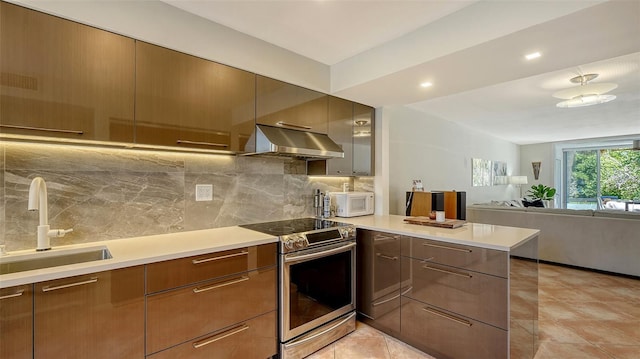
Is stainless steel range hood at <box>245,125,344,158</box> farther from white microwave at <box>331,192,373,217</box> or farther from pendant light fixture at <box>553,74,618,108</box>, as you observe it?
pendant light fixture at <box>553,74,618,108</box>

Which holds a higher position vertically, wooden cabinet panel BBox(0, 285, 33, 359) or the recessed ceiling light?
the recessed ceiling light

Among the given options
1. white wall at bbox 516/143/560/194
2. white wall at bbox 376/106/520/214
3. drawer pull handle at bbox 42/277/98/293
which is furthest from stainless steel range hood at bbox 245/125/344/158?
white wall at bbox 516/143/560/194

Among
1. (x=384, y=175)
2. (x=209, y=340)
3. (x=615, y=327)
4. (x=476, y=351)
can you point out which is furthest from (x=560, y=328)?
(x=209, y=340)

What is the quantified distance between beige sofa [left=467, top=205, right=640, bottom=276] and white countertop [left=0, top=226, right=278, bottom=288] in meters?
4.27

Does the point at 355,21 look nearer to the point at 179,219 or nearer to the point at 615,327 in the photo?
the point at 179,219

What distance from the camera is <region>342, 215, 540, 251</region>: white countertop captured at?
1.77 m

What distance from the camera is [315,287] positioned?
2.13m

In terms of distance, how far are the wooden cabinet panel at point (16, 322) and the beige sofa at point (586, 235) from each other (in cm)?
527

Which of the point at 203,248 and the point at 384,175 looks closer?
the point at 203,248

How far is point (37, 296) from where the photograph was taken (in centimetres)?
120

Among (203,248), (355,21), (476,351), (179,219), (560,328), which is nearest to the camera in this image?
(203,248)

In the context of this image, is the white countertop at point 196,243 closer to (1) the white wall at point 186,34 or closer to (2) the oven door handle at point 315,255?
(2) the oven door handle at point 315,255

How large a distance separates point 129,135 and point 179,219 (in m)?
0.72

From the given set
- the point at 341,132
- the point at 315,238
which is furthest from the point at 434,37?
the point at 315,238
